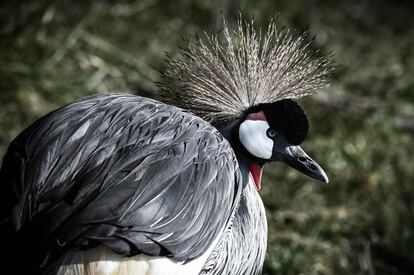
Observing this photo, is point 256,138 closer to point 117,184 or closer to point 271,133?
point 271,133

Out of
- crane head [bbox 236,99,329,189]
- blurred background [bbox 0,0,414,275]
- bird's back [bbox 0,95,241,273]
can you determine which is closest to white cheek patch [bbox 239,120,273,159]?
crane head [bbox 236,99,329,189]

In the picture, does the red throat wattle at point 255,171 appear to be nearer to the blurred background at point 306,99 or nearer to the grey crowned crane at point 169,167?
the grey crowned crane at point 169,167

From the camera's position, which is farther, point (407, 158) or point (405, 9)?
Answer: point (405, 9)

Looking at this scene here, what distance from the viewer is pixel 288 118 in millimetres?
2561

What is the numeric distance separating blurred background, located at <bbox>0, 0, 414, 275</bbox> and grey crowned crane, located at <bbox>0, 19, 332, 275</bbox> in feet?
1.69

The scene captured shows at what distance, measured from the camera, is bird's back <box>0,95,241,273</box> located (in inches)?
84.0

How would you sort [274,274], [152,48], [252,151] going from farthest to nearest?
[152,48], [274,274], [252,151]

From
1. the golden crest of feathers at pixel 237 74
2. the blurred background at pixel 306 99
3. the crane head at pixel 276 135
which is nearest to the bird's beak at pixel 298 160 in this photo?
the crane head at pixel 276 135

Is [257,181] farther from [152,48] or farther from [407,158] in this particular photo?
[152,48]

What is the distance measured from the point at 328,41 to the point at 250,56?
2.74 metres

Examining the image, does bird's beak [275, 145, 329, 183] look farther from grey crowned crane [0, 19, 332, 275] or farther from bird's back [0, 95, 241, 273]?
bird's back [0, 95, 241, 273]

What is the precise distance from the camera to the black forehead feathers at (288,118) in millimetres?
2539

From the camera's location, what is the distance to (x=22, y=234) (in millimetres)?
2168

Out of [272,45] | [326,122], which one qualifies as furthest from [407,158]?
[272,45]
